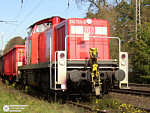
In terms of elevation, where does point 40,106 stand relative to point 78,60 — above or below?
below

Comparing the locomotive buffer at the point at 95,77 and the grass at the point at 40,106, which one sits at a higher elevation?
the locomotive buffer at the point at 95,77

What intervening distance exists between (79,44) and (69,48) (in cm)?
39

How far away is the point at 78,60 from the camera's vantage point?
7.80m

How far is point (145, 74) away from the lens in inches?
745

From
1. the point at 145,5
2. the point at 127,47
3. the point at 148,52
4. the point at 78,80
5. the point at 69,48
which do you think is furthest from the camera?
the point at 145,5

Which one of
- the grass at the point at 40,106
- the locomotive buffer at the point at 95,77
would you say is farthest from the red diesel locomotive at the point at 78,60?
the grass at the point at 40,106

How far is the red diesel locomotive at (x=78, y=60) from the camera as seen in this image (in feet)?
24.4

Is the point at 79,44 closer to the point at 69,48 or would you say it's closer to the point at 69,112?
the point at 69,48

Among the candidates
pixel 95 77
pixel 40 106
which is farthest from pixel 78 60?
pixel 40 106

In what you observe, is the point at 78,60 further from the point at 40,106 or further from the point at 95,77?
the point at 40,106

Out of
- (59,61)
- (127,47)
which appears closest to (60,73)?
(59,61)

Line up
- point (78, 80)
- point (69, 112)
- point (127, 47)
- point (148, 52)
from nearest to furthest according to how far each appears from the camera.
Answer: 1. point (69, 112)
2. point (78, 80)
3. point (148, 52)
4. point (127, 47)

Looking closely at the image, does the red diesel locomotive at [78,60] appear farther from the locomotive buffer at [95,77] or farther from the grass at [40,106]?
the grass at [40,106]

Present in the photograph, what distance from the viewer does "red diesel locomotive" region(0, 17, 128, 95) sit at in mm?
7426
